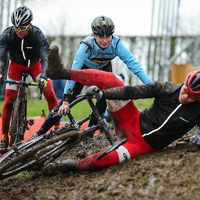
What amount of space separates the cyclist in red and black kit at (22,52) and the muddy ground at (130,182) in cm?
164

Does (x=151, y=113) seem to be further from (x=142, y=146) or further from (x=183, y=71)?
(x=183, y=71)

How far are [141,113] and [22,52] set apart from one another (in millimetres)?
2608

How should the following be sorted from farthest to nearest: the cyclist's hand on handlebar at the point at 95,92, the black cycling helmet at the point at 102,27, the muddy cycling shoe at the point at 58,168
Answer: the black cycling helmet at the point at 102,27
the muddy cycling shoe at the point at 58,168
the cyclist's hand on handlebar at the point at 95,92

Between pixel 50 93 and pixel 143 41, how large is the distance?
965 centimetres

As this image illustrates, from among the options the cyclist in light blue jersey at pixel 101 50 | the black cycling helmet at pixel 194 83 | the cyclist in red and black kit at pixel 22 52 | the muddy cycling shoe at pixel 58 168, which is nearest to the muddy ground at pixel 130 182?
the muddy cycling shoe at pixel 58 168

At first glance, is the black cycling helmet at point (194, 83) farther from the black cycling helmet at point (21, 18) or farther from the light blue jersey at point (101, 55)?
the black cycling helmet at point (21, 18)

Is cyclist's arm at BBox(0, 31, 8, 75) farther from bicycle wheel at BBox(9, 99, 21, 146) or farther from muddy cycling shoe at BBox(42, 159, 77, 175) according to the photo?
muddy cycling shoe at BBox(42, 159, 77, 175)

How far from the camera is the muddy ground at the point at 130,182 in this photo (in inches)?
103

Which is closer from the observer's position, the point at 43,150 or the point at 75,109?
the point at 43,150

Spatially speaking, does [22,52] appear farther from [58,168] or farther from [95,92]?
[58,168]

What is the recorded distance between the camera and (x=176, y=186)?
2631 mm

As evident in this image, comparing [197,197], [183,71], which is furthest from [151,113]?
[183,71]

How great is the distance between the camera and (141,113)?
3848 mm

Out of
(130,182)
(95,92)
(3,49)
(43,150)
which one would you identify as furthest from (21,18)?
(130,182)
